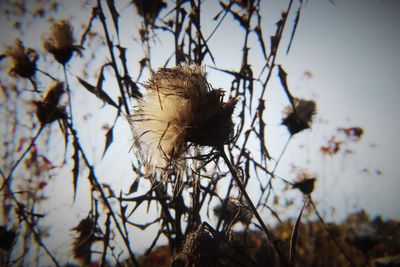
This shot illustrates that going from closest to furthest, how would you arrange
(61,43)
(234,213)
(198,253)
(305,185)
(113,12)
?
(198,253) → (113,12) → (234,213) → (61,43) → (305,185)

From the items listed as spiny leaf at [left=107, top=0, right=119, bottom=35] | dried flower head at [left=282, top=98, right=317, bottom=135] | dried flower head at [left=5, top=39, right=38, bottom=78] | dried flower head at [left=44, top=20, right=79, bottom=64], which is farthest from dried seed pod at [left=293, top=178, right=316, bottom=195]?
dried flower head at [left=5, top=39, right=38, bottom=78]

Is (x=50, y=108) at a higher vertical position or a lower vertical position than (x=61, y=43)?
lower

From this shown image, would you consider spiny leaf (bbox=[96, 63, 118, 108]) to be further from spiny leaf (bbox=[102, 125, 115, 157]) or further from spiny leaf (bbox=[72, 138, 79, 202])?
spiny leaf (bbox=[72, 138, 79, 202])

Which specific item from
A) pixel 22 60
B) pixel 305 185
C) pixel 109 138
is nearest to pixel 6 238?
pixel 22 60

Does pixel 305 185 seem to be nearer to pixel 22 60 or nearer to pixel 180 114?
pixel 180 114

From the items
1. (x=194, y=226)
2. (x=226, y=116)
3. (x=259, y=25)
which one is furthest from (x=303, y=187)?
(x=226, y=116)

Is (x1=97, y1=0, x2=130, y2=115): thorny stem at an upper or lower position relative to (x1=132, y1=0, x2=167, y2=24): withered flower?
lower
